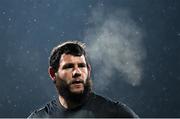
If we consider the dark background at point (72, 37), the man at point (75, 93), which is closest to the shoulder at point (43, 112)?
the man at point (75, 93)

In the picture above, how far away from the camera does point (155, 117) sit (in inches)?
428

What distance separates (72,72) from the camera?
2.39 metres

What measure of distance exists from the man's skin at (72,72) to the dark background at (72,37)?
8.12m

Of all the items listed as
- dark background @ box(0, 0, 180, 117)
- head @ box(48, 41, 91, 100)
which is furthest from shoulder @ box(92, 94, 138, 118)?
dark background @ box(0, 0, 180, 117)

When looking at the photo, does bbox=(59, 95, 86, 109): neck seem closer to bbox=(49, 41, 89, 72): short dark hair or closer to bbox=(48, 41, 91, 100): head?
bbox=(48, 41, 91, 100): head

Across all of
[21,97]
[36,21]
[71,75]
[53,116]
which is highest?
[36,21]

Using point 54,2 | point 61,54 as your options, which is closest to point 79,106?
point 61,54

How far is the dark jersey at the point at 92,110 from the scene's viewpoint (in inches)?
93.7

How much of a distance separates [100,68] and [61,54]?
27.9 feet

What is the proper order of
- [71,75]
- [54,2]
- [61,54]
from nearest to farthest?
[71,75] → [61,54] → [54,2]

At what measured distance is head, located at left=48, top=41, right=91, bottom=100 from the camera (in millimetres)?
2355

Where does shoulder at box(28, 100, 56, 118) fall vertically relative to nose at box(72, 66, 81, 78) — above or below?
below

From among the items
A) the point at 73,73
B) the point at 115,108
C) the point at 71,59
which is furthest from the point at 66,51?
the point at 115,108

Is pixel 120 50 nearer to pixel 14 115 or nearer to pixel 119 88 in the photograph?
pixel 119 88
